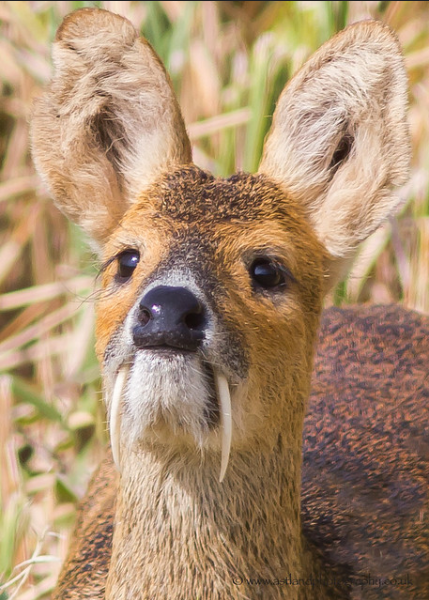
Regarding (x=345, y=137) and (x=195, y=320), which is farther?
(x=345, y=137)

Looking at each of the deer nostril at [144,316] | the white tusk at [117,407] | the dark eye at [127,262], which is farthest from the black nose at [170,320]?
the dark eye at [127,262]

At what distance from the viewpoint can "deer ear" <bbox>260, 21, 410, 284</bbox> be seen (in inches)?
137

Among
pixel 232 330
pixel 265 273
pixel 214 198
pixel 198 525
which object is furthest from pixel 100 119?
pixel 198 525

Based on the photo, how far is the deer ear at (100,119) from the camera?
349 cm

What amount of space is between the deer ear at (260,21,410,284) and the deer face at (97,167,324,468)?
0.13 meters

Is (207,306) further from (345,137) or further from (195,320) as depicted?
(345,137)

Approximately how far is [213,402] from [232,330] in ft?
0.59

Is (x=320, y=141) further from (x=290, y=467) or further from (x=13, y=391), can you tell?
(x=13, y=391)

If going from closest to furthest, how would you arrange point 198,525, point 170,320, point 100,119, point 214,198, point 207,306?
point 170,320 < point 207,306 < point 198,525 < point 214,198 < point 100,119

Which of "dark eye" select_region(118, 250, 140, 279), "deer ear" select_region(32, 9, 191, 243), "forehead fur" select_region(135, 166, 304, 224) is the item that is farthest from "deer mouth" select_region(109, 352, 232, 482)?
"deer ear" select_region(32, 9, 191, 243)

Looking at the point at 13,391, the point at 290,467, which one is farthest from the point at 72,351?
the point at 290,467

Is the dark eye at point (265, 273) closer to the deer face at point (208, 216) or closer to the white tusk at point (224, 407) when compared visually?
the deer face at point (208, 216)

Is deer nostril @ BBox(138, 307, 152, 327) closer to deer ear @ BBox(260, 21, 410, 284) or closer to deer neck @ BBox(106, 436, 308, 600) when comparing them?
deer neck @ BBox(106, 436, 308, 600)

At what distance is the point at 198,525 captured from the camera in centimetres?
312
